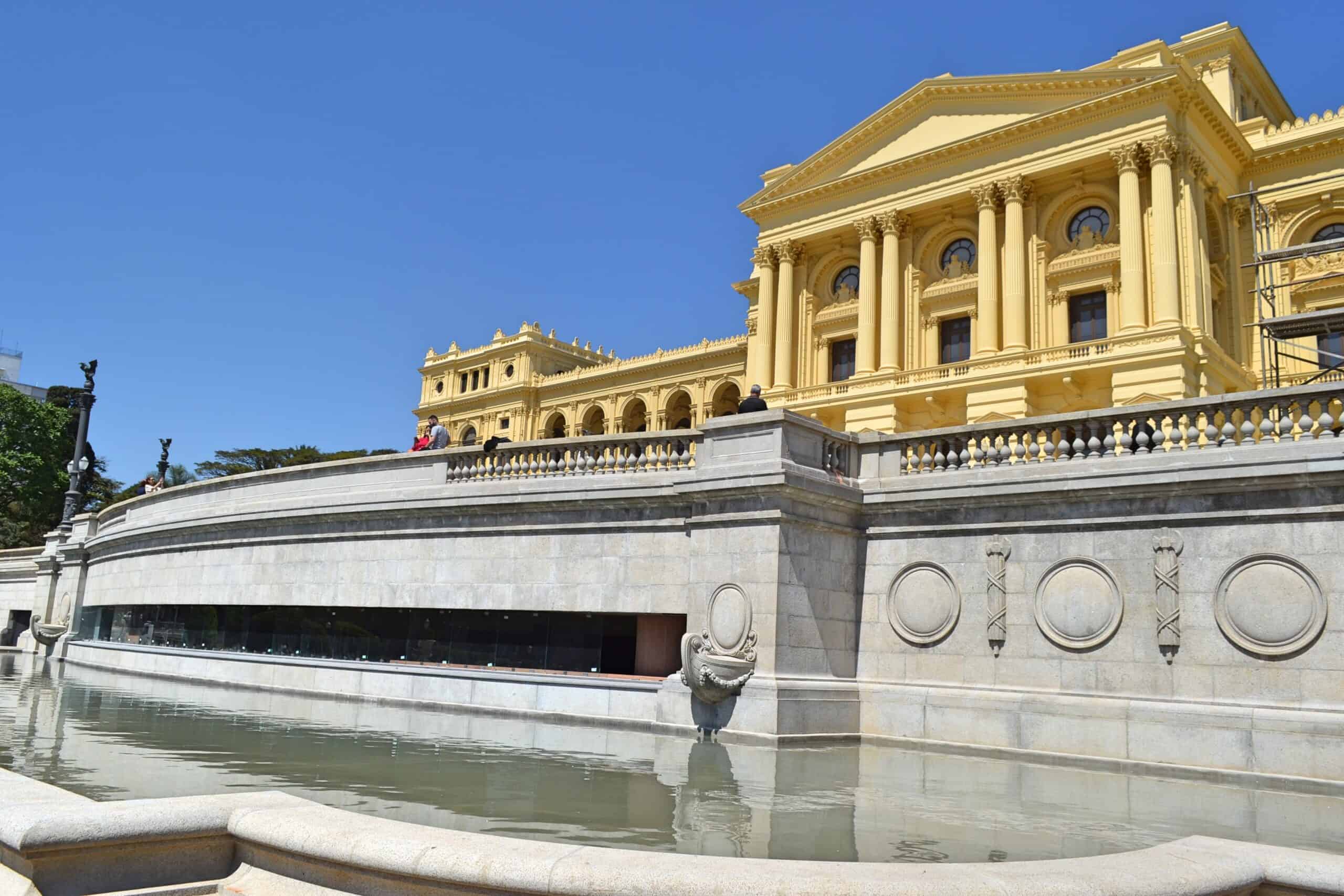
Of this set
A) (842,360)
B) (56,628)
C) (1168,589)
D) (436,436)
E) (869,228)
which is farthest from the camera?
(842,360)

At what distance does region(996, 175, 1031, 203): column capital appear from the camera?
165 feet

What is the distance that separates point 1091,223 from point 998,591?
132 ft

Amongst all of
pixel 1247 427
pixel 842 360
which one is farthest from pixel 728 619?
Answer: pixel 842 360

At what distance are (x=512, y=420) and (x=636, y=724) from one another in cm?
8091

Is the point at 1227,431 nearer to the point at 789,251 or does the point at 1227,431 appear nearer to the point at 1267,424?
the point at 1267,424

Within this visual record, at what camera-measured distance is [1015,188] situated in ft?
165

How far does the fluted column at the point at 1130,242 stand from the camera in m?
45.6

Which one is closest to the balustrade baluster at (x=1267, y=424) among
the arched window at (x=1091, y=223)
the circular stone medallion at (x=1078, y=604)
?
the circular stone medallion at (x=1078, y=604)

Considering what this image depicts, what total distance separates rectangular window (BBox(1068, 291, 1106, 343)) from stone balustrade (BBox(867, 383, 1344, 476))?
35428 mm

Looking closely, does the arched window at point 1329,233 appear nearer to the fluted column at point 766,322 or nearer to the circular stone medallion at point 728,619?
the fluted column at point 766,322

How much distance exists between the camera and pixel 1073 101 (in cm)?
4850

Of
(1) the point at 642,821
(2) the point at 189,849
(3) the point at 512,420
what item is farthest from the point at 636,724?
(3) the point at 512,420

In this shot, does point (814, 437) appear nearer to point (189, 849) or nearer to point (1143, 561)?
point (1143, 561)

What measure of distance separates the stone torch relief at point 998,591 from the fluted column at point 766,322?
44.1 m
